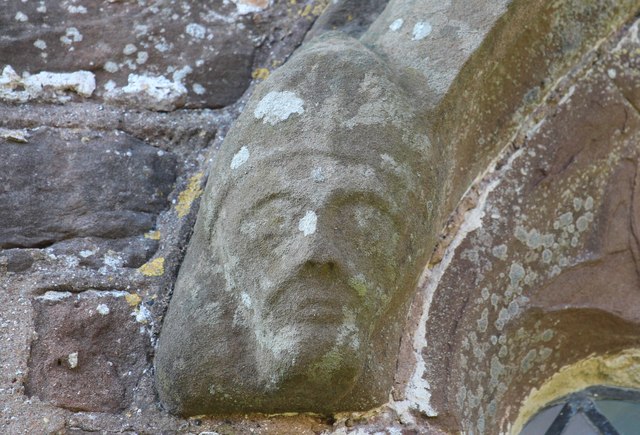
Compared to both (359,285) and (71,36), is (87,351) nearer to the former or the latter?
(359,285)

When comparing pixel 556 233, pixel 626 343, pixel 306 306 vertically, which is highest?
pixel 556 233

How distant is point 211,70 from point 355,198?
56 centimetres

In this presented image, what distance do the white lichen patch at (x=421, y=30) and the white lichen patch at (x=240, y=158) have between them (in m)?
0.31

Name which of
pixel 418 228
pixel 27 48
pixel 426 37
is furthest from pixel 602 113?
pixel 27 48

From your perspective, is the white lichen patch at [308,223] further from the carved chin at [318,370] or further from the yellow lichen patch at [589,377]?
the yellow lichen patch at [589,377]

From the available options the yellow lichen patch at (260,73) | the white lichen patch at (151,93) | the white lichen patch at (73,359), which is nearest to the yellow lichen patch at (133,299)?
the white lichen patch at (73,359)

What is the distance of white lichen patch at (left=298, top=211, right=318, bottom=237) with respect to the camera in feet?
3.62

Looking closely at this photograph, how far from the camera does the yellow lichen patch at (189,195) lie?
1429 millimetres

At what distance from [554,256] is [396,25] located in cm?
42

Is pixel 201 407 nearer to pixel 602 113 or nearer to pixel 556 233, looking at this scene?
pixel 556 233

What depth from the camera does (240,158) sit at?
1211mm

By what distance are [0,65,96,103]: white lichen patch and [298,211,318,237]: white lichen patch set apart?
595mm

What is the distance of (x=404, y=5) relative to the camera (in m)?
1.39

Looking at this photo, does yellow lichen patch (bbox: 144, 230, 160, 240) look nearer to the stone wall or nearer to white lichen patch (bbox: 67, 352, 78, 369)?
the stone wall
